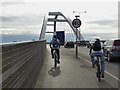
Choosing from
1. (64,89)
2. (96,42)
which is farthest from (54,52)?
(64,89)

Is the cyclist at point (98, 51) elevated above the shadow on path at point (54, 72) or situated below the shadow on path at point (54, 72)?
above

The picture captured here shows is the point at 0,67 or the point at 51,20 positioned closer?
the point at 0,67

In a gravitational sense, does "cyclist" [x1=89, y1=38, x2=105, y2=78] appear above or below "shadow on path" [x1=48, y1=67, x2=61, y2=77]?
above

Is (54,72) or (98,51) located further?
(54,72)

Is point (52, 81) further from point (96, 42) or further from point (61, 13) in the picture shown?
point (61, 13)

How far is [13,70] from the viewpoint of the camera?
5961 millimetres

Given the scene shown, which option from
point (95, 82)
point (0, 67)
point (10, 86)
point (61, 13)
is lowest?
point (95, 82)

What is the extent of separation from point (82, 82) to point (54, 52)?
6.51m

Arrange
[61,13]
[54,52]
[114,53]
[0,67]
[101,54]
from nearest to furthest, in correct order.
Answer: [0,67], [101,54], [54,52], [114,53], [61,13]

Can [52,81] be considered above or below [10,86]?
below

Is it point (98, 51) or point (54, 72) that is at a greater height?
point (98, 51)

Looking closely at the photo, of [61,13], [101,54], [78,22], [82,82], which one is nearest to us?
[82,82]

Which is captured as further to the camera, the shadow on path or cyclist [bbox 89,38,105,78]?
Result: the shadow on path

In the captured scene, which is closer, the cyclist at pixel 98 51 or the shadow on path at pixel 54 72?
the cyclist at pixel 98 51
